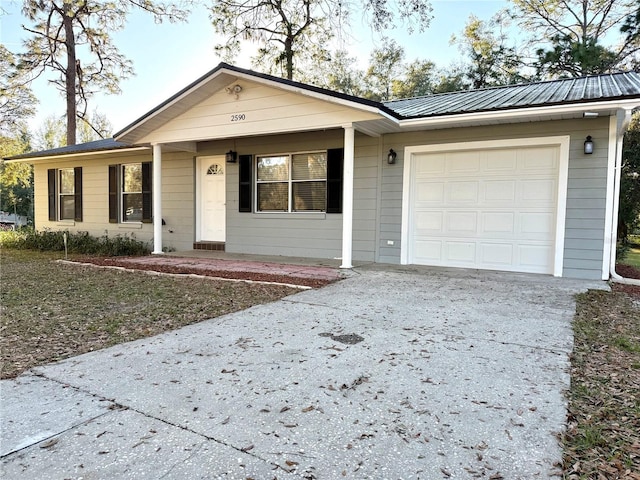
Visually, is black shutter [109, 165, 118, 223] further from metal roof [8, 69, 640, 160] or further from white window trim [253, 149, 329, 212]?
white window trim [253, 149, 329, 212]

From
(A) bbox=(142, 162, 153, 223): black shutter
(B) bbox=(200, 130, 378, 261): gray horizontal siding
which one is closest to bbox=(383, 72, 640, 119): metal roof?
(B) bbox=(200, 130, 378, 261): gray horizontal siding

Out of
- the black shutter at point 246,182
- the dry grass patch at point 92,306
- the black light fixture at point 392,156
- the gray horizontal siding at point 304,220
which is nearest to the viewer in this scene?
the dry grass patch at point 92,306

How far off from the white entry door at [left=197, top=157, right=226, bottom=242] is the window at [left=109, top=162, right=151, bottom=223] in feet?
6.12

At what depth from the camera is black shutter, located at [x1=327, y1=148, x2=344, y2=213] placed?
8.09 metres

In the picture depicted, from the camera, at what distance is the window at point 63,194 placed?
12.1m

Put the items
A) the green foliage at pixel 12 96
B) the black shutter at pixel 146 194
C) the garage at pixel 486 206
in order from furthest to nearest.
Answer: the green foliage at pixel 12 96
the black shutter at pixel 146 194
the garage at pixel 486 206

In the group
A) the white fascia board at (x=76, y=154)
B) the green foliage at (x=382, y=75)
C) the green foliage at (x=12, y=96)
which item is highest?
the green foliage at (x=382, y=75)

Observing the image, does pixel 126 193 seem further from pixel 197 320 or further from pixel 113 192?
pixel 197 320

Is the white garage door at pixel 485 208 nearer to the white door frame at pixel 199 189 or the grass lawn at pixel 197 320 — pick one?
the grass lawn at pixel 197 320

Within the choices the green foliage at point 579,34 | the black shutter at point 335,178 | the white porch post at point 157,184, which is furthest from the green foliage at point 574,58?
the white porch post at point 157,184

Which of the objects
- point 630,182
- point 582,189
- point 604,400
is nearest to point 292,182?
point 582,189

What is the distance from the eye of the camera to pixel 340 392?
2.52 metres

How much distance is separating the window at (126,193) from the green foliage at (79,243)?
0.57 meters

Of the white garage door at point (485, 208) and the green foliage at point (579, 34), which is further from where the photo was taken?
the green foliage at point (579, 34)
